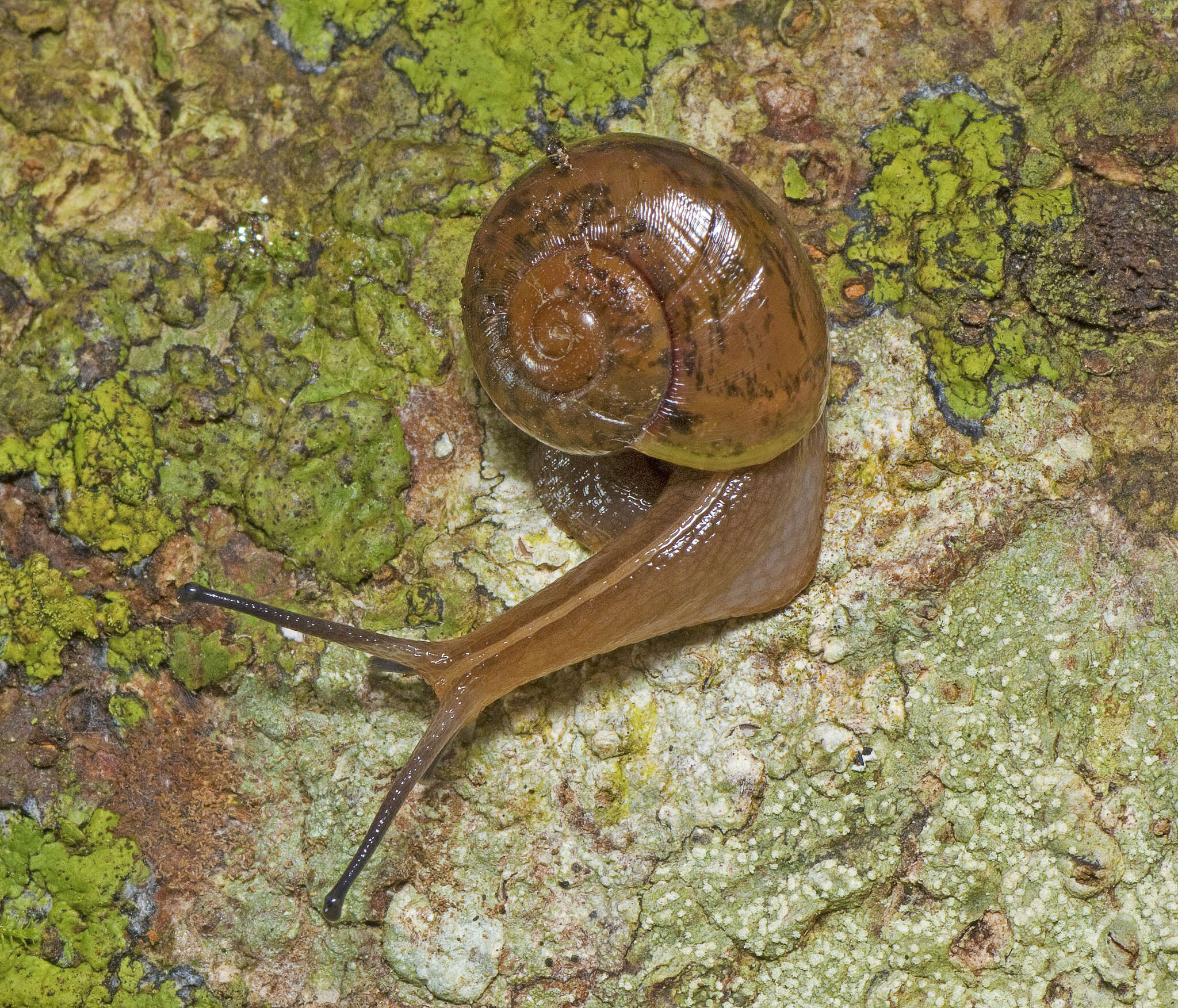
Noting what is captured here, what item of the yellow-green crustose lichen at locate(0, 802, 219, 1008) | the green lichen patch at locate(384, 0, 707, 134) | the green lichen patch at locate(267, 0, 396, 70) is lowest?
the yellow-green crustose lichen at locate(0, 802, 219, 1008)

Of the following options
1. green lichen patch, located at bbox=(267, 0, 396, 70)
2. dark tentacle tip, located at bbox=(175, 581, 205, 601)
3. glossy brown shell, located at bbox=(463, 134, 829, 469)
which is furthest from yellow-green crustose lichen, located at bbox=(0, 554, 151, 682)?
green lichen patch, located at bbox=(267, 0, 396, 70)

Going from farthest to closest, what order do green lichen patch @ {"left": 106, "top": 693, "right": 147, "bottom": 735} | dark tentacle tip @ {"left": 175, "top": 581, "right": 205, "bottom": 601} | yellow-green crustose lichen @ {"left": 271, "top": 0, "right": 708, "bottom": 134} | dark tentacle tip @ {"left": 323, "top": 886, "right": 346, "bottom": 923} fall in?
yellow-green crustose lichen @ {"left": 271, "top": 0, "right": 708, "bottom": 134}
green lichen patch @ {"left": 106, "top": 693, "right": 147, "bottom": 735}
dark tentacle tip @ {"left": 175, "top": 581, "right": 205, "bottom": 601}
dark tentacle tip @ {"left": 323, "top": 886, "right": 346, "bottom": 923}

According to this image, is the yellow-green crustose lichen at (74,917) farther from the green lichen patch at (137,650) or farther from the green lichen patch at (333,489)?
the green lichen patch at (333,489)

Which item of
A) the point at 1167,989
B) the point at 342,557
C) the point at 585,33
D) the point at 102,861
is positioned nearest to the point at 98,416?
Result: the point at 342,557

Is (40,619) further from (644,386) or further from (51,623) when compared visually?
(644,386)

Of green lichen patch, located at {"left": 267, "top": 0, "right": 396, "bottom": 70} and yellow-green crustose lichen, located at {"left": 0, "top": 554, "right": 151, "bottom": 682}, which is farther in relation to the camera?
green lichen patch, located at {"left": 267, "top": 0, "right": 396, "bottom": 70}

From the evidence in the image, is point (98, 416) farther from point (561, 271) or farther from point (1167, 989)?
point (1167, 989)

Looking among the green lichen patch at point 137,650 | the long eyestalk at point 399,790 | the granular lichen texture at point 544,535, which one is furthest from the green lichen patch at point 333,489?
the long eyestalk at point 399,790

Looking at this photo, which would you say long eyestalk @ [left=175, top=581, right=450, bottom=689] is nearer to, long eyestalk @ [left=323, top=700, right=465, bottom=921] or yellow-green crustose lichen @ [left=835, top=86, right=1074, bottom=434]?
long eyestalk @ [left=323, top=700, right=465, bottom=921]
